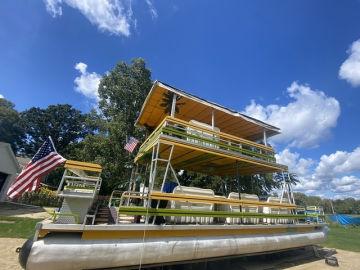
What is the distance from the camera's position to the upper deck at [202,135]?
8.61 metres

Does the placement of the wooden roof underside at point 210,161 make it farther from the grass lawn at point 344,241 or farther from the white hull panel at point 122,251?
the grass lawn at point 344,241

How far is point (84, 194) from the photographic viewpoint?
6430mm

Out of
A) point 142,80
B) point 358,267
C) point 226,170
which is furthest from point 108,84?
point 358,267

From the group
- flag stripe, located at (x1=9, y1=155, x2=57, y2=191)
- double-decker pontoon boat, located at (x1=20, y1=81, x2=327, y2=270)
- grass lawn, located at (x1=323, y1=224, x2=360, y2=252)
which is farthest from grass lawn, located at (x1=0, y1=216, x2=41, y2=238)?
grass lawn, located at (x1=323, y1=224, x2=360, y2=252)

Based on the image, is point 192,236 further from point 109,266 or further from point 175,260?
point 109,266

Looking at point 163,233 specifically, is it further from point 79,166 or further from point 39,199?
point 39,199

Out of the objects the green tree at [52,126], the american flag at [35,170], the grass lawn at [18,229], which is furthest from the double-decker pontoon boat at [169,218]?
the green tree at [52,126]

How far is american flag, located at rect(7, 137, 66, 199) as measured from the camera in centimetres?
593

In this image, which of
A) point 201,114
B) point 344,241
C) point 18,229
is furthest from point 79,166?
point 344,241

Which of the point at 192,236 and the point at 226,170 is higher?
the point at 226,170

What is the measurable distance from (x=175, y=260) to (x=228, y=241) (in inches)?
81.8

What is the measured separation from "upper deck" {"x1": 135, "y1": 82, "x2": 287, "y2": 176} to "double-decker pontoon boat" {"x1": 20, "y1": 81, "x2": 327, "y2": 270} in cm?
5

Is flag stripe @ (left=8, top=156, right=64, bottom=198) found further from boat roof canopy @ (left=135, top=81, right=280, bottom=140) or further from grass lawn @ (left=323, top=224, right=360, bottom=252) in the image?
grass lawn @ (left=323, top=224, right=360, bottom=252)

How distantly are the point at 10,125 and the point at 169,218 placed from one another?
200 ft
